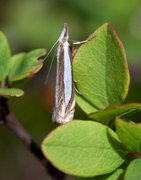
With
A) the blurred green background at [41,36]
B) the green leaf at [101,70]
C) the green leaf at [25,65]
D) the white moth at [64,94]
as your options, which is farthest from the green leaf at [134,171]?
the blurred green background at [41,36]

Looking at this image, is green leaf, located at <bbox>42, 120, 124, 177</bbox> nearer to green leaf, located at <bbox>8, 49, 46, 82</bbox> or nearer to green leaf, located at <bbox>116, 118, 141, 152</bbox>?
green leaf, located at <bbox>116, 118, 141, 152</bbox>

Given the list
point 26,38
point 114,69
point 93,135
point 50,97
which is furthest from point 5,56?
point 26,38

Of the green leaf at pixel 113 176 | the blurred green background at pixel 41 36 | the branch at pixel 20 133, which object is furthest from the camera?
the blurred green background at pixel 41 36

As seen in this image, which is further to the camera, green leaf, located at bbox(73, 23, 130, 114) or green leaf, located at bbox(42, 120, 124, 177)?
green leaf, located at bbox(73, 23, 130, 114)

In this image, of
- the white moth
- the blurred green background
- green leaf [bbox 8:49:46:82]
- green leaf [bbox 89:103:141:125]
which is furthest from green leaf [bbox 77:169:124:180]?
the blurred green background

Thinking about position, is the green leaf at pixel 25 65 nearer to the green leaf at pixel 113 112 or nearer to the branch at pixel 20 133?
the branch at pixel 20 133

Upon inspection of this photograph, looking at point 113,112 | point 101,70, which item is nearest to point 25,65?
point 101,70
